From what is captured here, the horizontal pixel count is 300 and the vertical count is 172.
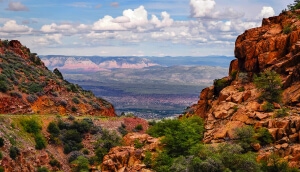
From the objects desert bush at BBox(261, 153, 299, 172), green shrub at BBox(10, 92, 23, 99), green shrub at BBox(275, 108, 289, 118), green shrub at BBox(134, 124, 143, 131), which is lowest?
green shrub at BBox(134, 124, 143, 131)

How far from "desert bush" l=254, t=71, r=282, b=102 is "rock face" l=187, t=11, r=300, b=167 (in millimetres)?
761

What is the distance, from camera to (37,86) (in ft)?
275

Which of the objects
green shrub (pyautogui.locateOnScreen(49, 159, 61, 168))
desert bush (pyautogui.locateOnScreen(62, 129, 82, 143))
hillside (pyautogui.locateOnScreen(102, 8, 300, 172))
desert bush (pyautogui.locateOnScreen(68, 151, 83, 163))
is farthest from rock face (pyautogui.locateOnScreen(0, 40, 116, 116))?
hillside (pyautogui.locateOnScreen(102, 8, 300, 172))

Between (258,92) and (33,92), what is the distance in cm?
5330

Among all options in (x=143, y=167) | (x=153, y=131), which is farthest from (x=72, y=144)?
(x=143, y=167)

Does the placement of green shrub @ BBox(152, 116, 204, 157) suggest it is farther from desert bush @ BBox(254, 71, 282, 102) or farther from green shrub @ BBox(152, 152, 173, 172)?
desert bush @ BBox(254, 71, 282, 102)

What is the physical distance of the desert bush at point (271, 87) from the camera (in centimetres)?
3675

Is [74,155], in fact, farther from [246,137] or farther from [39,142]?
[246,137]

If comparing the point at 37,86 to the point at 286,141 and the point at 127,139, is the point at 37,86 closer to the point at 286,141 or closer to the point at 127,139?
the point at 127,139

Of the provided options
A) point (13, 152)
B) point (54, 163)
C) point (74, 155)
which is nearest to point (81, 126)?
point (74, 155)

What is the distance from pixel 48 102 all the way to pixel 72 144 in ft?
60.2

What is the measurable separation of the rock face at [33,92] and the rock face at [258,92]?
39.7m

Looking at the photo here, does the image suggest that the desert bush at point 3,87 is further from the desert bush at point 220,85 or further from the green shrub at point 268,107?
the green shrub at point 268,107

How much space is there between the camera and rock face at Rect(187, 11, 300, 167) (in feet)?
108
